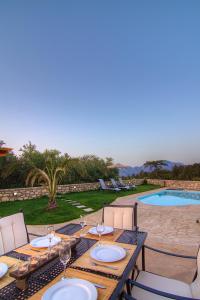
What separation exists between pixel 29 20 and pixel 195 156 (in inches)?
893

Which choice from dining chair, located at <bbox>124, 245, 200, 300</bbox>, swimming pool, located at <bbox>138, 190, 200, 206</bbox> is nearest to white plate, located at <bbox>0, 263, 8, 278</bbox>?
dining chair, located at <bbox>124, 245, 200, 300</bbox>

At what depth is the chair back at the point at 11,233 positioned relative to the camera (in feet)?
8.07

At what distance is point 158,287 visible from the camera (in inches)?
75.0

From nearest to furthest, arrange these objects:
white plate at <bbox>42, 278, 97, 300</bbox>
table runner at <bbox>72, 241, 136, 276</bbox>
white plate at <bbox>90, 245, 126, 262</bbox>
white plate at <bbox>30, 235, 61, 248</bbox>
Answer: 1. white plate at <bbox>42, 278, 97, 300</bbox>
2. table runner at <bbox>72, 241, 136, 276</bbox>
3. white plate at <bbox>90, 245, 126, 262</bbox>
4. white plate at <bbox>30, 235, 61, 248</bbox>

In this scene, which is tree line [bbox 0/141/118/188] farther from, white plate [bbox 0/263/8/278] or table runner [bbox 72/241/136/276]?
white plate [bbox 0/263/8/278]

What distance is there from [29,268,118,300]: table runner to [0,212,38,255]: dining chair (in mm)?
1347

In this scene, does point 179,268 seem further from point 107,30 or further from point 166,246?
point 107,30

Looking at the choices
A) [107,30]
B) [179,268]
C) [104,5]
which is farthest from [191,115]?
[179,268]

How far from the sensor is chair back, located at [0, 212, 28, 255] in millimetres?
2461

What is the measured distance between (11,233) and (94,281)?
5.59 feet

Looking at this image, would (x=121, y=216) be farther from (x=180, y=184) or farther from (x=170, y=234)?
(x=180, y=184)

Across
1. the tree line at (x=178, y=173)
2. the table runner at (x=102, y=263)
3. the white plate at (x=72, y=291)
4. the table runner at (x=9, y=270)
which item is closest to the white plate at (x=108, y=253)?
the table runner at (x=102, y=263)

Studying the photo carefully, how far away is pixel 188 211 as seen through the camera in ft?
25.2

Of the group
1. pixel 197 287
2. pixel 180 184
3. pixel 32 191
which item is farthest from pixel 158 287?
A: pixel 180 184
